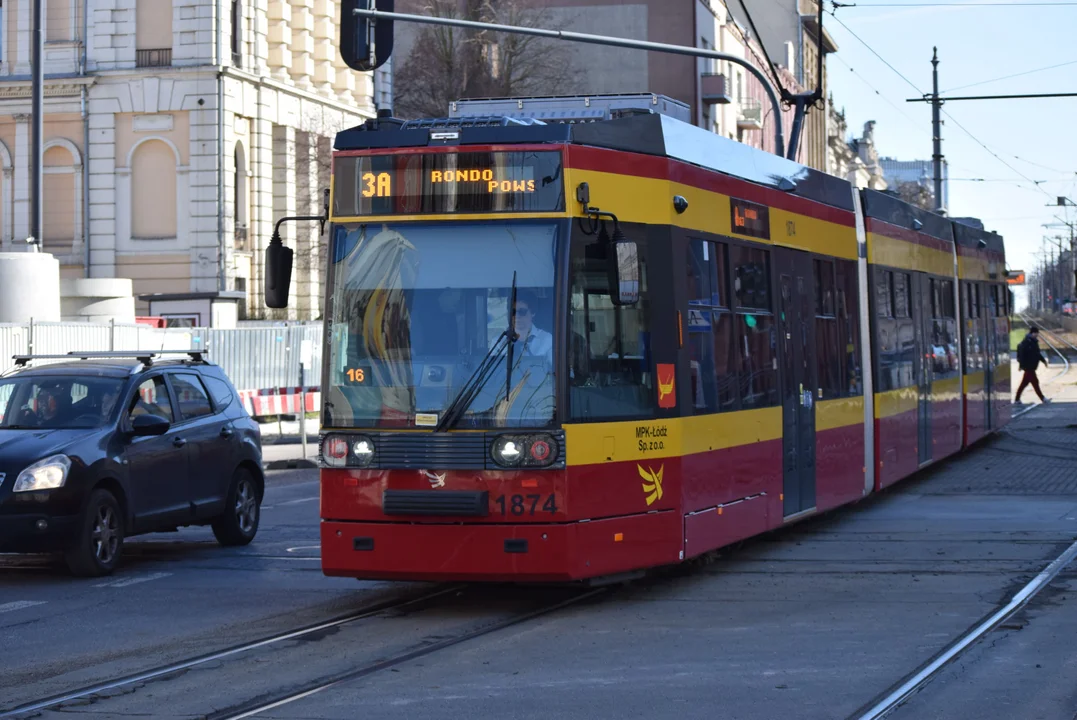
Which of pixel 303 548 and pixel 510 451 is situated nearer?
pixel 510 451

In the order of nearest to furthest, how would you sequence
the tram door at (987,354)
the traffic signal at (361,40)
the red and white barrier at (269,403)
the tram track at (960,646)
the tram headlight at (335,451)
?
the tram track at (960,646) < the tram headlight at (335,451) < the traffic signal at (361,40) < the tram door at (987,354) < the red and white barrier at (269,403)

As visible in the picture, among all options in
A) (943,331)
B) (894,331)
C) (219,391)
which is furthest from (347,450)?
(943,331)

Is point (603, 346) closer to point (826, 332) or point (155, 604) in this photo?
point (155, 604)

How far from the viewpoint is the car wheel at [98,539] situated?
41.8ft

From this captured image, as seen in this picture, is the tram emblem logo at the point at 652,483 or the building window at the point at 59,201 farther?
the building window at the point at 59,201

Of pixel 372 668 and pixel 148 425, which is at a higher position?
pixel 148 425

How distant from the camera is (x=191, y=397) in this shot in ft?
48.5

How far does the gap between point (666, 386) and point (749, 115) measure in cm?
6354

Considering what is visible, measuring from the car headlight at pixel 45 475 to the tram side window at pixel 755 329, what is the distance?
199 inches

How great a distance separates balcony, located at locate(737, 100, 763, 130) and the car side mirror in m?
61.5

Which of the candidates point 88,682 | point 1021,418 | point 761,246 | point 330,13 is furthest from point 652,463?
point 330,13

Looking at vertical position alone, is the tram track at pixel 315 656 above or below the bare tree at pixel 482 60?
below

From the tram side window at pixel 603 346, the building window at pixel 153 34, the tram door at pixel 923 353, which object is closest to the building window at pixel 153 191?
the building window at pixel 153 34

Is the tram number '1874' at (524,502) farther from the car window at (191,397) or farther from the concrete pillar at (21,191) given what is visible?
the concrete pillar at (21,191)
